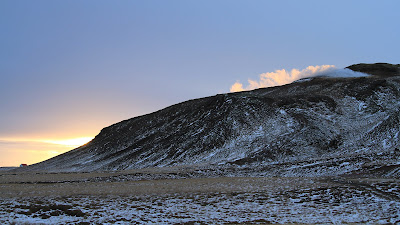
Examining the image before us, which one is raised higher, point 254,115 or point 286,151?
point 254,115

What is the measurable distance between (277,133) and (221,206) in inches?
2119

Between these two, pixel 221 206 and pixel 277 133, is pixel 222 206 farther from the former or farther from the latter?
pixel 277 133

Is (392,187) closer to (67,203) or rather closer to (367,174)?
(367,174)

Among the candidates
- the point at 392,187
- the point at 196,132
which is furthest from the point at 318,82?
the point at 392,187

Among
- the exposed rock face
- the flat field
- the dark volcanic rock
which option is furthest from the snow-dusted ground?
the dark volcanic rock

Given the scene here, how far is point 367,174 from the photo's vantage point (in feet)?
120

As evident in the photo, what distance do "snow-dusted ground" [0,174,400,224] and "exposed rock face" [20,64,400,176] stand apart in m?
17.1

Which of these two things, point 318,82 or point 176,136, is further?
point 318,82

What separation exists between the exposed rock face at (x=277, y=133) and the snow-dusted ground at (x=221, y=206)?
675 inches

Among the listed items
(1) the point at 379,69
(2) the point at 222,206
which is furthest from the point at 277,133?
(1) the point at 379,69

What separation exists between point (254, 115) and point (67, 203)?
6616cm

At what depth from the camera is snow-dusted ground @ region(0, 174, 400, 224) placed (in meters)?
17.5

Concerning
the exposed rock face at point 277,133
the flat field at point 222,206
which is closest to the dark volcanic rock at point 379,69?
the exposed rock face at point 277,133

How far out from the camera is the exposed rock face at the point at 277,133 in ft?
185
